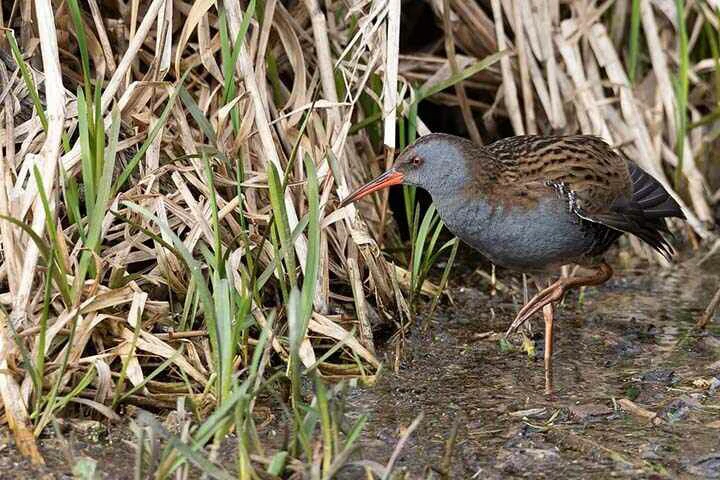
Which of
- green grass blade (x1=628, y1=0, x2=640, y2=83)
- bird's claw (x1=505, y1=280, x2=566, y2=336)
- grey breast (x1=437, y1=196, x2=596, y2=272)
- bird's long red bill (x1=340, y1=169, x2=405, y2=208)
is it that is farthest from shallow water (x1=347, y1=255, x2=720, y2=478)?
green grass blade (x1=628, y1=0, x2=640, y2=83)

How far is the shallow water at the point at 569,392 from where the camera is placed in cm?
314

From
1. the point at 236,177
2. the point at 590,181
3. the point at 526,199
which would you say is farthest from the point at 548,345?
the point at 236,177

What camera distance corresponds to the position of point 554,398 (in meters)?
3.64

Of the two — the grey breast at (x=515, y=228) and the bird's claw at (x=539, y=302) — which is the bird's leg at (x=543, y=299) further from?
the grey breast at (x=515, y=228)

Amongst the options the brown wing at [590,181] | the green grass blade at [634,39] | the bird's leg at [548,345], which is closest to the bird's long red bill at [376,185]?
the brown wing at [590,181]

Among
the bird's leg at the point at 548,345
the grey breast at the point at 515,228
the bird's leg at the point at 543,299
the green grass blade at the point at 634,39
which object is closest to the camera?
the bird's leg at the point at 548,345

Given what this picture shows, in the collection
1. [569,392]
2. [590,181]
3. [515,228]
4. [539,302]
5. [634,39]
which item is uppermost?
[634,39]

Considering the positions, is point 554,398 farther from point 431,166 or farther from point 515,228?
point 431,166

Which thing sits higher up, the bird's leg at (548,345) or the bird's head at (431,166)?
the bird's head at (431,166)

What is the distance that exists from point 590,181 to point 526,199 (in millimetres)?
272

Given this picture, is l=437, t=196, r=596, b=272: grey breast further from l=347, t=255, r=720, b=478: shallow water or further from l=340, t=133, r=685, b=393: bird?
l=347, t=255, r=720, b=478: shallow water

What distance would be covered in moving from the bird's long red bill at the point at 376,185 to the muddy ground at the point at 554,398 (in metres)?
0.53

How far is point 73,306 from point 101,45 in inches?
43.5

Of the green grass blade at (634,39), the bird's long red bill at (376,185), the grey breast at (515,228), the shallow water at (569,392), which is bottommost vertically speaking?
the shallow water at (569,392)
